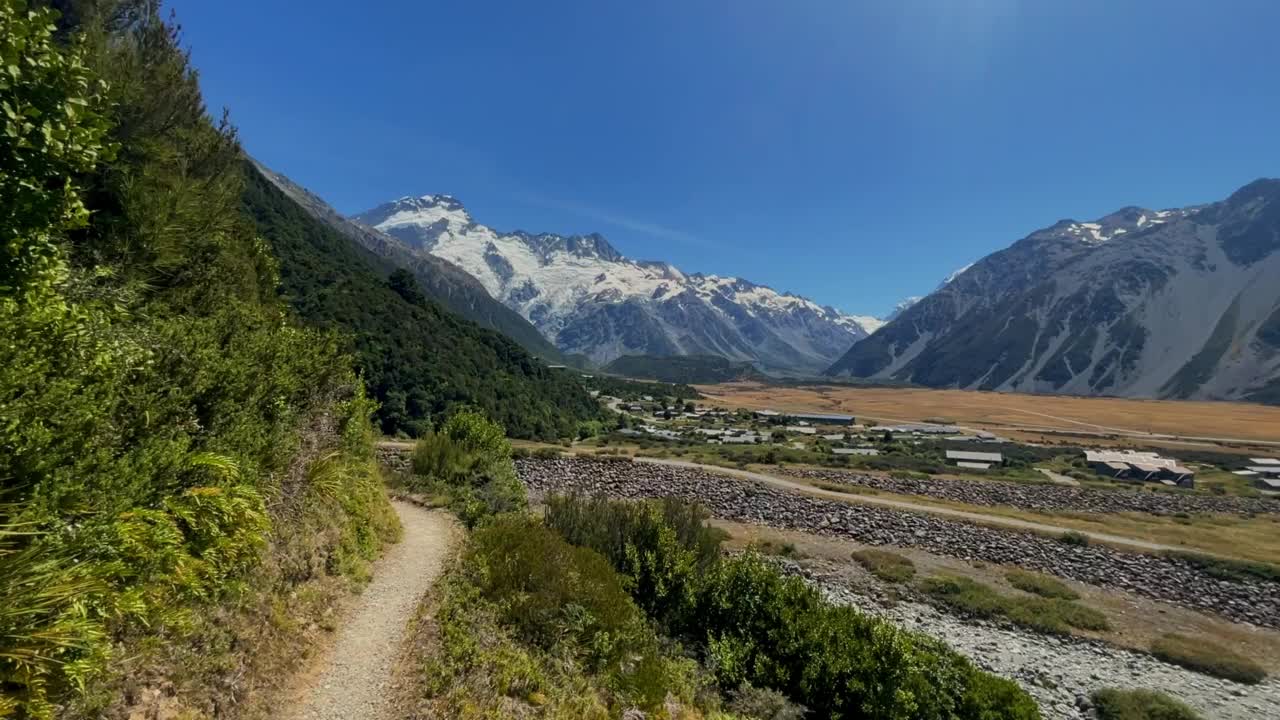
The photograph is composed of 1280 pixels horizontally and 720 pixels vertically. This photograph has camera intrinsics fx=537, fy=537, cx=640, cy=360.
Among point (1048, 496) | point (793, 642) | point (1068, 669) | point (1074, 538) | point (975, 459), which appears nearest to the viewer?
point (793, 642)

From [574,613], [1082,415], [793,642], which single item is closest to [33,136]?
[574,613]

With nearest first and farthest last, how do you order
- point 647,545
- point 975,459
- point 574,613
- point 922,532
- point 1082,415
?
1. point 574,613
2. point 647,545
3. point 922,532
4. point 975,459
5. point 1082,415

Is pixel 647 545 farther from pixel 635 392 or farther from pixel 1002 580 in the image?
pixel 635 392

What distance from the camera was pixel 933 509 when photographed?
4641 centimetres

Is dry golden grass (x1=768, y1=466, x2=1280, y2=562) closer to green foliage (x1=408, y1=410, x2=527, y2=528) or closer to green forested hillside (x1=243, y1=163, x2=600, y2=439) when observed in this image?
green forested hillside (x1=243, y1=163, x2=600, y2=439)

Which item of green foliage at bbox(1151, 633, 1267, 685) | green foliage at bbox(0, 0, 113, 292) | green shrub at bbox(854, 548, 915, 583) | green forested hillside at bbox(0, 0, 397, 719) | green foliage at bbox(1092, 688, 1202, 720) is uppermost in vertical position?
green foliage at bbox(0, 0, 113, 292)

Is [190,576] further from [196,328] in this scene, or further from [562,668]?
[562,668]

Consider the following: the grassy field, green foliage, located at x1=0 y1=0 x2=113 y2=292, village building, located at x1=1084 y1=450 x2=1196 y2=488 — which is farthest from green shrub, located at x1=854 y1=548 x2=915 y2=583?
the grassy field

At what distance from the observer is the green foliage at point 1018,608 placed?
26938 mm

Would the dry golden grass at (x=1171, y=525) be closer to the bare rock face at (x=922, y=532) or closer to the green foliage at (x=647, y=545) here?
the bare rock face at (x=922, y=532)

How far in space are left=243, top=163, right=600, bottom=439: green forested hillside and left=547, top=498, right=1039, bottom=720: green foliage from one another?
39.5m

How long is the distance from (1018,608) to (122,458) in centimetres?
3566

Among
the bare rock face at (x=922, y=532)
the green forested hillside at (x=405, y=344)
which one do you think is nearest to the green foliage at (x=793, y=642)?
the bare rock face at (x=922, y=532)

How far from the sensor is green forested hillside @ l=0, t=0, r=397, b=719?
4.39m
